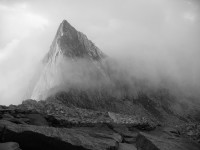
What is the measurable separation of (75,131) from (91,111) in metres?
11.3

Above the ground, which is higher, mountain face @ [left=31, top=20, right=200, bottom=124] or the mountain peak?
the mountain peak

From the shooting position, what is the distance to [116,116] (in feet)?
91.5

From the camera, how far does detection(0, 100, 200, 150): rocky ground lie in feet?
47.2

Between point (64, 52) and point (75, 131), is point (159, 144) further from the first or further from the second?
point (64, 52)

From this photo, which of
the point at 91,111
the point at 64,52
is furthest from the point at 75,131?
the point at 64,52

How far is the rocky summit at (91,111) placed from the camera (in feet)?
49.7

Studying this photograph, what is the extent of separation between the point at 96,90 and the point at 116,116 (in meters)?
41.3

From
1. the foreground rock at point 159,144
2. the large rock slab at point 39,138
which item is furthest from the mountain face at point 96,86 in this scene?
the large rock slab at point 39,138

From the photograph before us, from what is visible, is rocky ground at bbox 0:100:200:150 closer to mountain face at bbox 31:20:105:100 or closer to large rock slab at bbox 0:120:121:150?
large rock slab at bbox 0:120:121:150

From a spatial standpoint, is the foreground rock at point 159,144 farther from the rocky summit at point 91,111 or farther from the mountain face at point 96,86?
the mountain face at point 96,86

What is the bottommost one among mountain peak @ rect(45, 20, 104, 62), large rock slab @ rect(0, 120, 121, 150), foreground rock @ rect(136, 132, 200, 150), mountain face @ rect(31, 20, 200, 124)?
large rock slab @ rect(0, 120, 121, 150)

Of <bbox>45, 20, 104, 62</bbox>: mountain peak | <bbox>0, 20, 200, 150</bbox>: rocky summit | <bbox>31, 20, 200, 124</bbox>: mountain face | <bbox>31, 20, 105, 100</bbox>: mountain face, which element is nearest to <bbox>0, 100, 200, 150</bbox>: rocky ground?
<bbox>0, 20, 200, 150</bbox>: rocky summit

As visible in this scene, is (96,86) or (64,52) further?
(64,52)

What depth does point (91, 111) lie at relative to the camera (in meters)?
28.5
